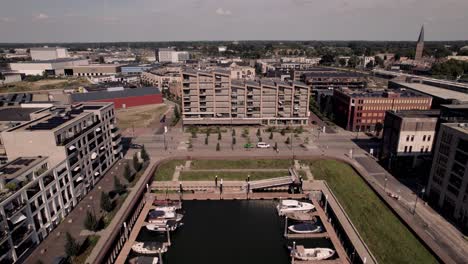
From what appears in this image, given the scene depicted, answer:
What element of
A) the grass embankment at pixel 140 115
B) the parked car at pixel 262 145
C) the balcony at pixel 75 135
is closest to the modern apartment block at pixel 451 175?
the parked car at pixel 262 145

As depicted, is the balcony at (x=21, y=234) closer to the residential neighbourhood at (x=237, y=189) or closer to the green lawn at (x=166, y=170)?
the residential neighbourhood at (x=237, y=189)

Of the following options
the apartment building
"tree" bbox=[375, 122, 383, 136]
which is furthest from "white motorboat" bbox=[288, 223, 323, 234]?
"tree" bbox=[375, 122, 383, 136]

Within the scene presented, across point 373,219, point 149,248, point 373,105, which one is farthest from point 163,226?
point 373,105

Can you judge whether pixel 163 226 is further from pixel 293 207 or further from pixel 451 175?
pixel 451 175

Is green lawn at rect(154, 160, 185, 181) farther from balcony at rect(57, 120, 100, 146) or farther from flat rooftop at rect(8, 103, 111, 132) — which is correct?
flat rooftop at rect(8, 103, 111, 132)

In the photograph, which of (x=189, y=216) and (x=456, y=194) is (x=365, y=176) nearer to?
(x=456, y=194)

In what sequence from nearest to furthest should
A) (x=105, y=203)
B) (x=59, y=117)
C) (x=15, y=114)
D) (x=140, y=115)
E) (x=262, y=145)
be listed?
(x=105, y=203) < (x=59, y=117) < (x=15, y=114) < (x=262, y=145) < (x=140, y=115)
